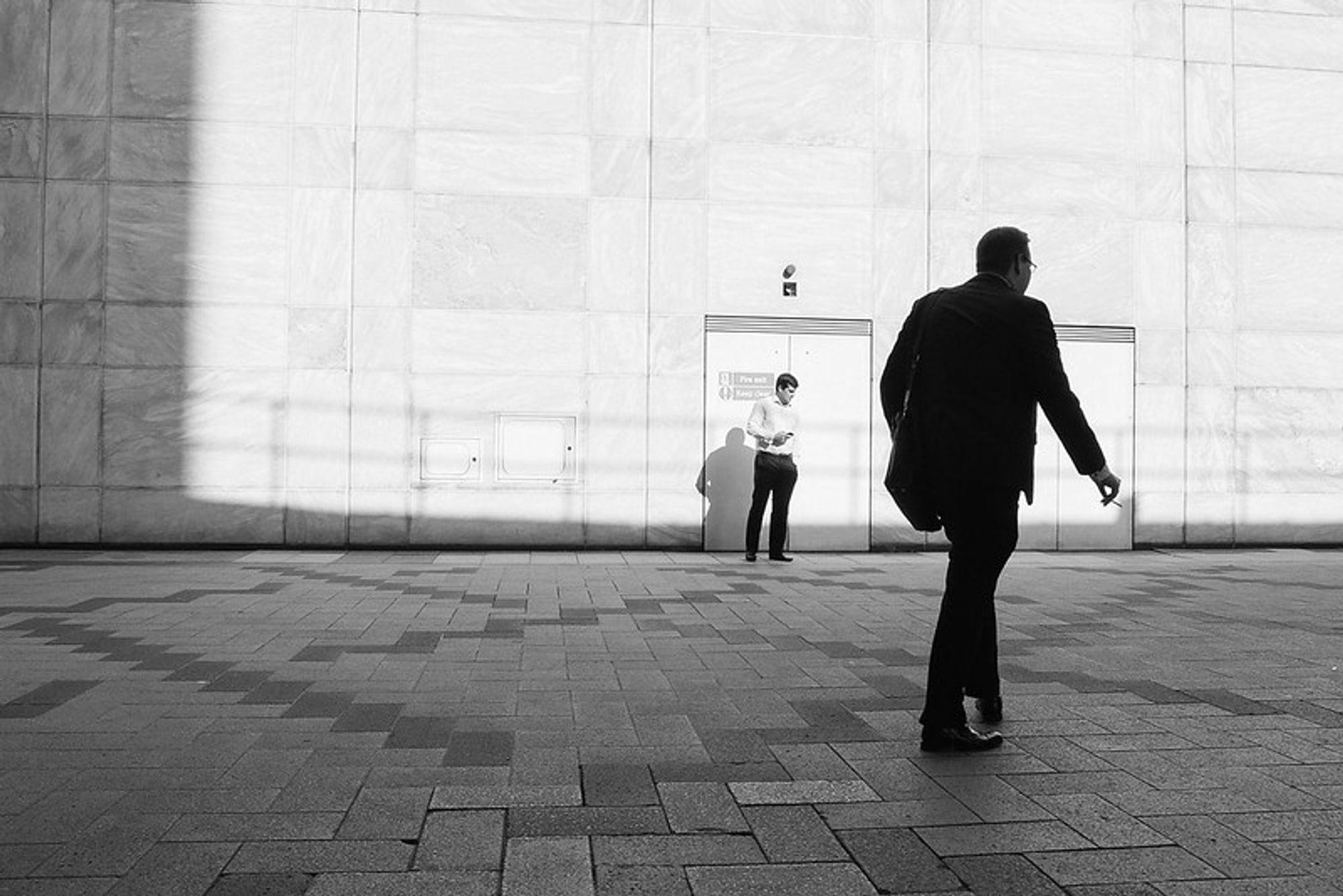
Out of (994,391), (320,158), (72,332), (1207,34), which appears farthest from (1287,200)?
(72,332)

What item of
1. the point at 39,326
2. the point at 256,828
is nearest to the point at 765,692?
the point at 256,828

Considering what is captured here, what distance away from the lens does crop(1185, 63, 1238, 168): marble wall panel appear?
12.8 meters

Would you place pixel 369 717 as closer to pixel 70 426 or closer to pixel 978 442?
pixel 978 442

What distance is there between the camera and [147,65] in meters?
11.5

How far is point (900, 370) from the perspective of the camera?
416 centimetres

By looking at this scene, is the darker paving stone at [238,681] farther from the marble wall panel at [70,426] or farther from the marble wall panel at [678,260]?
the marble wall panel at [678,260]

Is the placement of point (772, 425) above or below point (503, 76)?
below

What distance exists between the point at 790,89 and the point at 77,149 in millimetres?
7627

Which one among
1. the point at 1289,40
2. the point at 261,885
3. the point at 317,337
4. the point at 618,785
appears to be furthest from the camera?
the point at 1289,40

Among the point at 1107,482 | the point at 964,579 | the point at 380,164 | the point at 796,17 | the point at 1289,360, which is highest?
the point at 796,17

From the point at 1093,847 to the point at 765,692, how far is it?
2099 millimetres

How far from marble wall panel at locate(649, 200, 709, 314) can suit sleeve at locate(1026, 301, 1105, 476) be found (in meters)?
8.18

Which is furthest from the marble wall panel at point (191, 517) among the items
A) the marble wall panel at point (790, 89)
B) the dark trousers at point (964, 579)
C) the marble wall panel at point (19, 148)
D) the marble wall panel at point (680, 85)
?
the dark trousers at point (964, 579)

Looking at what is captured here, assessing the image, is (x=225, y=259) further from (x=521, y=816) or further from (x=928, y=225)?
(x=521, y=816)
